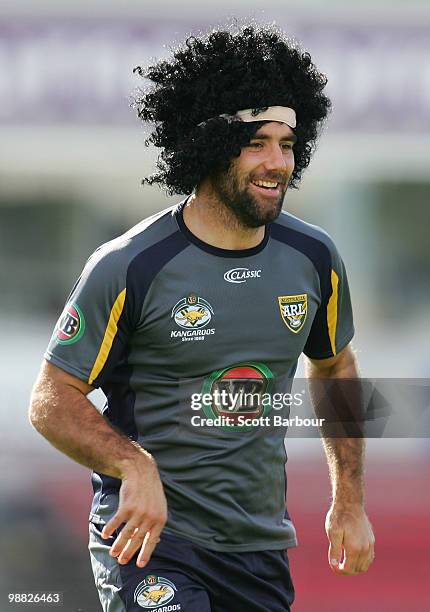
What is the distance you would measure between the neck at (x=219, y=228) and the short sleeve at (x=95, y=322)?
1.00 ft

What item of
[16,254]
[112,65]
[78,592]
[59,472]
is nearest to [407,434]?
[78,592]

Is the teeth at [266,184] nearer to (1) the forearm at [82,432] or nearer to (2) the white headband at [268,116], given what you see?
(2) the white headband at [268,116]

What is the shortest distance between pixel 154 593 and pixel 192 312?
0.83 m

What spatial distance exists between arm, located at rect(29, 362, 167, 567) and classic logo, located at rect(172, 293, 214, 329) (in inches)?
13.3

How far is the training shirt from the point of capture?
421cm

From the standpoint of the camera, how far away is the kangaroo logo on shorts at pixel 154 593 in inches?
161

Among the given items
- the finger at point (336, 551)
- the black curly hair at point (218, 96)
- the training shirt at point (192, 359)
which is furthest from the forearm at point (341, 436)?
the black curly hair at point (218, 96)

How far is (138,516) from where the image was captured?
3.92m

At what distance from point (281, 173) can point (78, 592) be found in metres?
4.36

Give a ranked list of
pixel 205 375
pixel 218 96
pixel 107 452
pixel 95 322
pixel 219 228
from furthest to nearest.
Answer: pixel 218 96 → pixel 219 228 → pixel 205 375 → pixel 95 322 → pixel 107 452

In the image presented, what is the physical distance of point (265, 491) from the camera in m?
4.39

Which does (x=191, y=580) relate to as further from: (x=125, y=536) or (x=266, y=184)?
(x=266, y=184)

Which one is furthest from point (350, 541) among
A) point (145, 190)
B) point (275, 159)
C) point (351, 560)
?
point (145, 190)

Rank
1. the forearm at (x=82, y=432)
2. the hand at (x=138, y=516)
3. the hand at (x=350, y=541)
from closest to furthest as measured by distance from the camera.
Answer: the hand at (x=138, y=516) < the forearm at (x=82, y=432) < the hand at (x=350, y=541)
